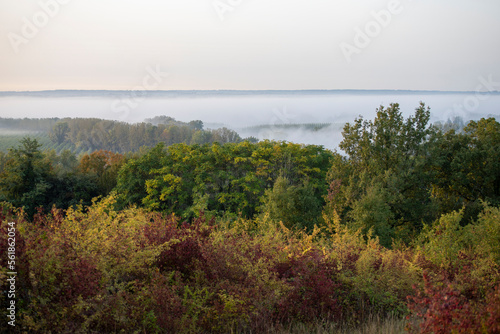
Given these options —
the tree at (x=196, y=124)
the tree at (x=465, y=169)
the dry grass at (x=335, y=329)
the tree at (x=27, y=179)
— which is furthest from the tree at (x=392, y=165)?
the tree at (x=196, y=124)

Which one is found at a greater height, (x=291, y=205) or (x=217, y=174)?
(x=217, y=174)

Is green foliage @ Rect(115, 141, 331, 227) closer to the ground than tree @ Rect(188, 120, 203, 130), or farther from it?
closer to the ground

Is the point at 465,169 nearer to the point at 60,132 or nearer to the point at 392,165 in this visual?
the point at 392,165

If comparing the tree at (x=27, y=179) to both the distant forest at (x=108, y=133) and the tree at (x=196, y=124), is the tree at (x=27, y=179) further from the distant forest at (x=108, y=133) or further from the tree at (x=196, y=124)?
the tree at (x=196, y=124)

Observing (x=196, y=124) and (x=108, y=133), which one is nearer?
(x=196, y=124)

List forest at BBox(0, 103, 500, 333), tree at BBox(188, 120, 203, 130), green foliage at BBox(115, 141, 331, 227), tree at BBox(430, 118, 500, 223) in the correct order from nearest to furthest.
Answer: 1. forest at BBox(0, 103, 500, 333)
2. tree at BBox(430, 118, 500, 223)
3. green foliage at BBox(115, 141, 331, 227)
4. tree at BBox(188, 120, 203, 130)

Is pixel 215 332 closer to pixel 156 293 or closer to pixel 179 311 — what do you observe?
pixel 179 311

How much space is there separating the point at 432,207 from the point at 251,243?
24.1m

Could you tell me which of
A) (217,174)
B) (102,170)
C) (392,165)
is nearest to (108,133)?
(102,170)

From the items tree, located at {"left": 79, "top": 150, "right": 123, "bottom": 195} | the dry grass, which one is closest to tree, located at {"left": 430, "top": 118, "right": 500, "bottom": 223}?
the dry grass

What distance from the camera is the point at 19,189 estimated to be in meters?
38.4

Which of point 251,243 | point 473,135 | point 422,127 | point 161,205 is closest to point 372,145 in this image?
point 422,127

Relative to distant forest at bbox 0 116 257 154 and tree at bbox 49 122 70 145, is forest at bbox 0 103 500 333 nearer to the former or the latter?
distant forest at bbox 0 116 257 154

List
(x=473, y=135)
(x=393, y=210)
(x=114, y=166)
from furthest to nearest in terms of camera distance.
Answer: (x=114, y=166), (x=473, y=135), (x=393, y=210)
